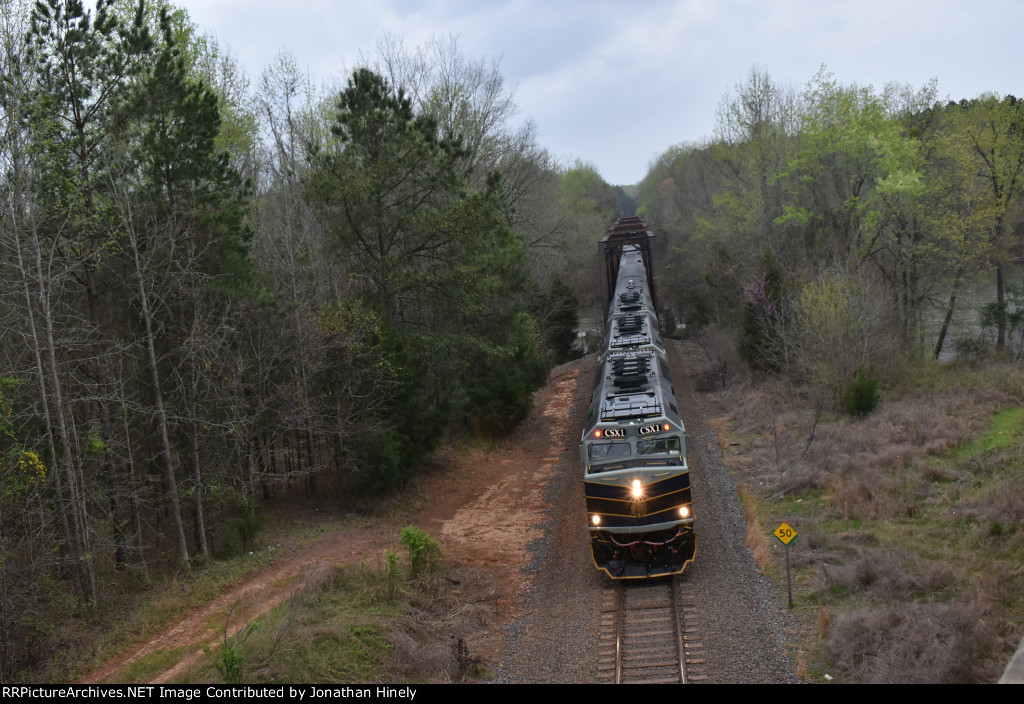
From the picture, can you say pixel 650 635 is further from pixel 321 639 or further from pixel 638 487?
pixel 321 639

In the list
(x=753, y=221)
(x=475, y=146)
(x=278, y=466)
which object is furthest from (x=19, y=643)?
(x=753, y=221)

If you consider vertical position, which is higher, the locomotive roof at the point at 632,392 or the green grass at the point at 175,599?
the locomotive roof at the point at 632,392

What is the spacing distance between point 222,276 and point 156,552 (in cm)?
753

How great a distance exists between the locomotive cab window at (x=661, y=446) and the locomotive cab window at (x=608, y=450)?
267mm

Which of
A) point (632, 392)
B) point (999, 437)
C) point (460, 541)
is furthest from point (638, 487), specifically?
point (999, 437)

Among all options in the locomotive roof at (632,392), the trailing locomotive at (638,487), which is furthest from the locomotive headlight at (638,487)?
the locomotive roof at (632,392)

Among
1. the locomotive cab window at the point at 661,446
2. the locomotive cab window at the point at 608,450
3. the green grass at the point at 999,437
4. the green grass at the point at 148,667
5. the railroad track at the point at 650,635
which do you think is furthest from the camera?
the green grass at the point at 999,437

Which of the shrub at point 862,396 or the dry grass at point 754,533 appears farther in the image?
the shrub at point 862,396

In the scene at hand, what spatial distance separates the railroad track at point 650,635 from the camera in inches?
420

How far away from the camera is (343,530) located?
1938 cm

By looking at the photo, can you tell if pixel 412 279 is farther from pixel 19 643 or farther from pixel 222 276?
pixel 19 643

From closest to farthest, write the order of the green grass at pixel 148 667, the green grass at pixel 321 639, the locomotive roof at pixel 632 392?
the green grass at pixel 321 639, the green grass at pixel 148 667, the locomotive roof at pixel 632 392

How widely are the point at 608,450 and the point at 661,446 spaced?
1.01 m

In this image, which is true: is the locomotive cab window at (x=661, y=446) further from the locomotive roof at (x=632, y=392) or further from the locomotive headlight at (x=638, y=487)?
the locomotive headlight at (x=638, y=487)
